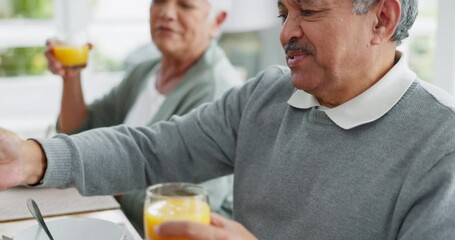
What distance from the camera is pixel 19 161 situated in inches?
46.4

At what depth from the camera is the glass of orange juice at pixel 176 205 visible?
964mm

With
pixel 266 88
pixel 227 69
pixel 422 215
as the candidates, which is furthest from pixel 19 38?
pixel 422 215

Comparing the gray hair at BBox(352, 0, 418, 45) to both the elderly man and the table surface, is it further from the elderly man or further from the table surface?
the table surface

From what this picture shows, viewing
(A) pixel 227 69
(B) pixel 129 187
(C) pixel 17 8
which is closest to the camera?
(B) pixel 129 187

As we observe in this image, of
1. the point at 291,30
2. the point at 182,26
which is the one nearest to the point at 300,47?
the point at 291,30

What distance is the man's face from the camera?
1139mm

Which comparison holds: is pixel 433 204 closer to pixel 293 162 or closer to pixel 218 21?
pixel 293 162

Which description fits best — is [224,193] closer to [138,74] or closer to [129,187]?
[129,187]

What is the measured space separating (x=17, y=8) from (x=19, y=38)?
192mm

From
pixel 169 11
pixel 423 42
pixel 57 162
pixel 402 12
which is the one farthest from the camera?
pixel 423 42

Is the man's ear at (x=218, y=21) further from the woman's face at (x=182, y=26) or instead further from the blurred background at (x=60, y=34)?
the blurred background at (x=60, y=34)

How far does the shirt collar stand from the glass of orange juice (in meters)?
0.35

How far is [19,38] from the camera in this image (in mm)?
3758

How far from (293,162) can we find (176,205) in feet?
1.17
